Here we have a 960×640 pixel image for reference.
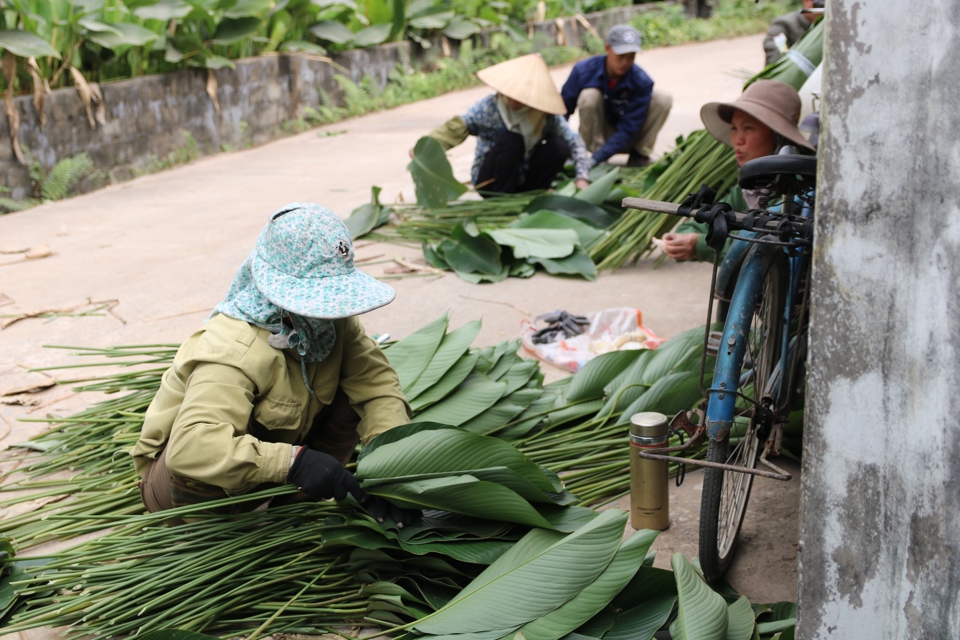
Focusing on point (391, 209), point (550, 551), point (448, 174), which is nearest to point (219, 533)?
point (550, 551)

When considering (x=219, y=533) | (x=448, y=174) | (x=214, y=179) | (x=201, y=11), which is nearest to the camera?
(x=219, y=533)

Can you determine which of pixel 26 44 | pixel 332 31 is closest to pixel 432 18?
pixel 332 31

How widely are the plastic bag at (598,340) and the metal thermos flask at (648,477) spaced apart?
0.94m

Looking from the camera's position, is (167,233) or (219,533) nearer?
(219,533)

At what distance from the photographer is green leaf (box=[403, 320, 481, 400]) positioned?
2521mm

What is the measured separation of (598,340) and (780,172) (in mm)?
1381

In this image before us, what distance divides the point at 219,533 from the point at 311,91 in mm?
6732

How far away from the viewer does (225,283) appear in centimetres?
405

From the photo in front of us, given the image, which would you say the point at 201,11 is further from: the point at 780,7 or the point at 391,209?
the point at 780,7

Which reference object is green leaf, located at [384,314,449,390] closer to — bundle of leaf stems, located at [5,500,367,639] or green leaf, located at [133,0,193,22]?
bundle of leaf stems, located at [5,500,367,639]

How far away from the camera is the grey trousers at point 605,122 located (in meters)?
5.53

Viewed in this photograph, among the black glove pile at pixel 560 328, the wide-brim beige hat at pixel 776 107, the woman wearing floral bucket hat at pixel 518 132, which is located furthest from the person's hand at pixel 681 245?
the woman wearing floral bucket hat at pixel 518 132

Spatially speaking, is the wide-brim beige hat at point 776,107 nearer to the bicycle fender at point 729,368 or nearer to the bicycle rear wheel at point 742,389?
the bicycle rear wheel at point 742,389

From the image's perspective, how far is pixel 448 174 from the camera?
4312 mm
